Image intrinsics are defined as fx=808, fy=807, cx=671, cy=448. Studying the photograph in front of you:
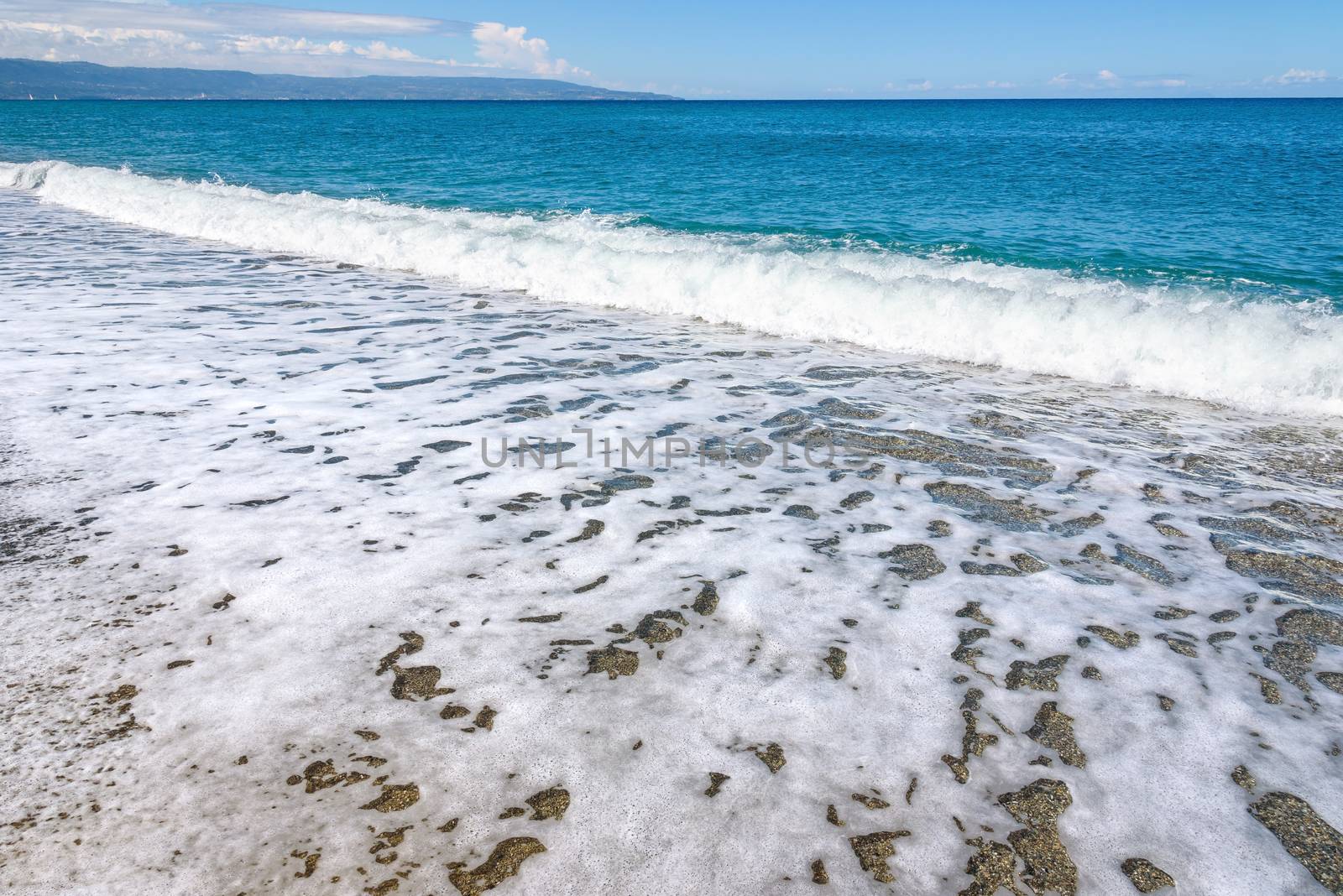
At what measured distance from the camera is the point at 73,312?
27.9ft

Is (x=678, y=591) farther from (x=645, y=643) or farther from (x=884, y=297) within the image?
(x=884, y=297)

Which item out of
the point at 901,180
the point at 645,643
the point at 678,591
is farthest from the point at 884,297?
the point at 901,180

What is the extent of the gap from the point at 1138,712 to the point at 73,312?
1001 centimetres

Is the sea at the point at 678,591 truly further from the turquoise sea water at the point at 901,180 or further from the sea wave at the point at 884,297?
the turquoise sea water at the point at 901,180

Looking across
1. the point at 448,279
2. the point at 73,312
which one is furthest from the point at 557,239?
the point at 73,312

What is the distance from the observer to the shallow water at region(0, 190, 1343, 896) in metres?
2.29

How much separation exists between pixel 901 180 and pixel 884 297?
19460 millimetres

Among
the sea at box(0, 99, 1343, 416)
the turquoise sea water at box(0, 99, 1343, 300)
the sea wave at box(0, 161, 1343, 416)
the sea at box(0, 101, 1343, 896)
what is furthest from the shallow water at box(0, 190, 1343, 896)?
the turquoise sea water at box(0, 99, 1343, 300)

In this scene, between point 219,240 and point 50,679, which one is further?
point 219,240

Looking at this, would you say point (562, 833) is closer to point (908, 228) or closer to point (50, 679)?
point (50, 679)

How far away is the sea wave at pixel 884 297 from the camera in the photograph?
7539mm

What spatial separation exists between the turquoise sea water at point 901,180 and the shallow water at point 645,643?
966cm

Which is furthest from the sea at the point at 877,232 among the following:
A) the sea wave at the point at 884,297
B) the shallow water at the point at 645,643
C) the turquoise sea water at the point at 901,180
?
the shallow water at the point at 645,643

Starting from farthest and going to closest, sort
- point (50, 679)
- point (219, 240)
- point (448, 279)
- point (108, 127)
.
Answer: point (108, 127), point (219, 240), point (448, 279), point (50, 679)
